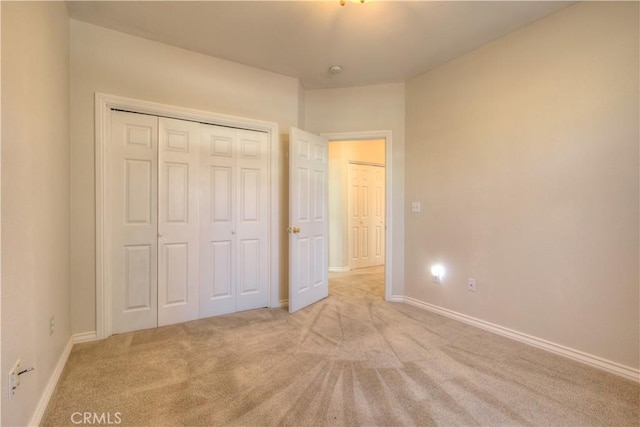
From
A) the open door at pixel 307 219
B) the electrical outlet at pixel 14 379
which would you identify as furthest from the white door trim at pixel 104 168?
the electrical outlet at pixel 14 379

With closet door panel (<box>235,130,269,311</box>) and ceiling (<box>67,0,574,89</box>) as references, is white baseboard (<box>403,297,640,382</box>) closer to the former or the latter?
closet door panel (<box>235,130,269,311</box>)

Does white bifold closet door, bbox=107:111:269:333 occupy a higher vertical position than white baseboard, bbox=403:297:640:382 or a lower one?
higher

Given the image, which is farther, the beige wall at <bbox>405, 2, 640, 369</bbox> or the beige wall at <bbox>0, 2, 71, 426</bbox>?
the beige wall at <bbox>405, 2, 640, 369</bbox>

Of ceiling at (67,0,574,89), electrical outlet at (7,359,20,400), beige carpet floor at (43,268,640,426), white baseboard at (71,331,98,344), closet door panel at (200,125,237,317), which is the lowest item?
beige carpet floor at (43,268,640,426)

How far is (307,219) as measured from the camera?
3379mm

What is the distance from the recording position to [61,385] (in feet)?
5.98

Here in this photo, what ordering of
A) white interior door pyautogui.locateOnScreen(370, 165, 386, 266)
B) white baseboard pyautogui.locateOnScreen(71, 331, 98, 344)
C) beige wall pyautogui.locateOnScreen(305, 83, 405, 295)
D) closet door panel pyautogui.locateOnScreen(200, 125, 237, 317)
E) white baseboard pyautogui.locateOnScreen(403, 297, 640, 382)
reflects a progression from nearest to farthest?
white baseboard pyautogui.locateOnScreen(403, 297, 640, 382)
white baseboard pyautogui.locateOnScreen(71, 331, 98, 344)
closet door panel pyautogui.locateOnScreen(200, 125, 237, 317)
beige wall pyautogui.locateOnScreen(305, 83, 405, 295)
white interior door pyautogui.locateOnScreen(370, 165, 386, 266)

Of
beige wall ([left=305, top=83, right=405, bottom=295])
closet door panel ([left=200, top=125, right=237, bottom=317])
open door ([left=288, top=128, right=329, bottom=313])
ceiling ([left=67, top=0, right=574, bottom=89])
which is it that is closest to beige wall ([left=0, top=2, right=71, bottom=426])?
ceiling ([left=67, top=0, right=574, bottom=89])

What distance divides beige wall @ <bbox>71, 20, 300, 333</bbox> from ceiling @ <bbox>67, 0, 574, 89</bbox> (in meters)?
0.12

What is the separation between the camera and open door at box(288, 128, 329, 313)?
10.4 ft

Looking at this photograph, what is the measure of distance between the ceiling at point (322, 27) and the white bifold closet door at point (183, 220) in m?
0.76

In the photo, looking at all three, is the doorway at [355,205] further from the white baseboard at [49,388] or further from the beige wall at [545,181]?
the white baseboard at [49,388]

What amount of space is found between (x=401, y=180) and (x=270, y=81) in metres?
1.91

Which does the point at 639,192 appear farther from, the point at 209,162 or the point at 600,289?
the point at 209,162
